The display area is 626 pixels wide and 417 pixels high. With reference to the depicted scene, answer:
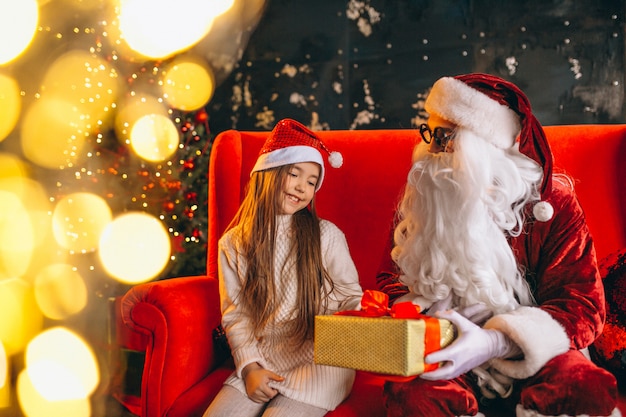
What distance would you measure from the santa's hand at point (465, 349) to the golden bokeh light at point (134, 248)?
2.68 metres

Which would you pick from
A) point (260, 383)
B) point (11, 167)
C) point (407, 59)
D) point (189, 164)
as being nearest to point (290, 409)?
point (260, 383)

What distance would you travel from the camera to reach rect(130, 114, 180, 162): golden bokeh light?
3.59m

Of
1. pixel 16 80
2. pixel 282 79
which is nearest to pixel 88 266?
pixel 16 80

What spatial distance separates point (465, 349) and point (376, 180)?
1012mm

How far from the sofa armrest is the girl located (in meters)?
0.11

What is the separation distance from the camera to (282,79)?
12.4 feet

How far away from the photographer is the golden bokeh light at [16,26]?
3.69 meters

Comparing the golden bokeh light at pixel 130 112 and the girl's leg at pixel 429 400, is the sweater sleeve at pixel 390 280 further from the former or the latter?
the golden bokeh light at pixel 130 112

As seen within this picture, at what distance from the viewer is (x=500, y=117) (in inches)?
61.0

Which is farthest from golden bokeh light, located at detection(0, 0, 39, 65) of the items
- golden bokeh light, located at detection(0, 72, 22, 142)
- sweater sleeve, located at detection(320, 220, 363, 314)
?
sweater sleeve, located at detection(320, 220, 363, 314)

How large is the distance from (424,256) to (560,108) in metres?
2.00

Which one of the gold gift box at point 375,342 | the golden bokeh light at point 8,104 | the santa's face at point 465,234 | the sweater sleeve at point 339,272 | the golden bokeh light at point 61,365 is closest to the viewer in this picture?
the gold gift box at point 375,342

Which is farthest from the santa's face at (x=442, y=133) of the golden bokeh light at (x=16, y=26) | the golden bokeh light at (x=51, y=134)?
the golden bokeh light at (x=16, y=26)

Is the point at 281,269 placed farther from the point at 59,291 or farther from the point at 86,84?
the point at 59,291
